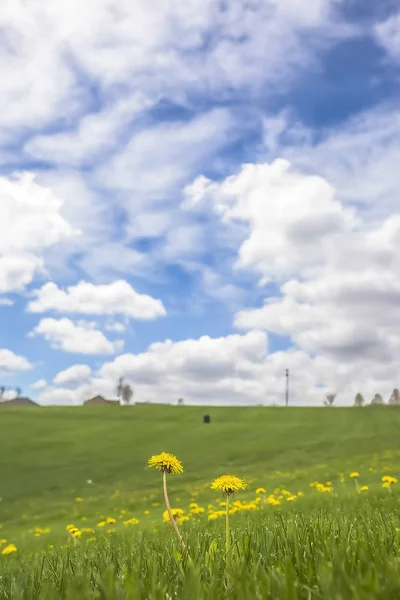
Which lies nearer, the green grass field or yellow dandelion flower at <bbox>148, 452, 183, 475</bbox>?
the green grass field

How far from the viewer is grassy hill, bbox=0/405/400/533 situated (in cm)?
2347

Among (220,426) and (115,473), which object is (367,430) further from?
(115,473)

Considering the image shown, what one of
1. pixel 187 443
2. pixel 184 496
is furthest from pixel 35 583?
pixel 187 443

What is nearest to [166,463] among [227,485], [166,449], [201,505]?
[227,485]

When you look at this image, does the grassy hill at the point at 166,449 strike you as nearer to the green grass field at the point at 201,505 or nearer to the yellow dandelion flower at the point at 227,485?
the green grass field at the point at 201,505

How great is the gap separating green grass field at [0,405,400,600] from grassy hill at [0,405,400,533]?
5.7 inches

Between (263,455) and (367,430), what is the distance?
1838 centimetres

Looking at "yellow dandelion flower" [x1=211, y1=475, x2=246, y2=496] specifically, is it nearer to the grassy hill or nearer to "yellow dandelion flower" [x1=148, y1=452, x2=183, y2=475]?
"yellow dandelion flower" [x1=148, y1=452, x2=183, y2=475]

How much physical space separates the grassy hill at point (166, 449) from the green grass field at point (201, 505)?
0.14m

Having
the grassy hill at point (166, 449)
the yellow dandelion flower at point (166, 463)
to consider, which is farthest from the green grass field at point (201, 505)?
the yellow dandelion flower at point (166, 463)

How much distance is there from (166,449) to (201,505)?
26.3m

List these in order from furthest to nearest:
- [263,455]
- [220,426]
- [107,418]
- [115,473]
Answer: [107,418], [220,426], [263,455], [115,473]

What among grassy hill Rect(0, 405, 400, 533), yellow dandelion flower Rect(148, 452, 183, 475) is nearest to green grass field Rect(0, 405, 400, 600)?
grassy hill Rect(0, 405, 400, 533)

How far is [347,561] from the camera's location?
1753mm
